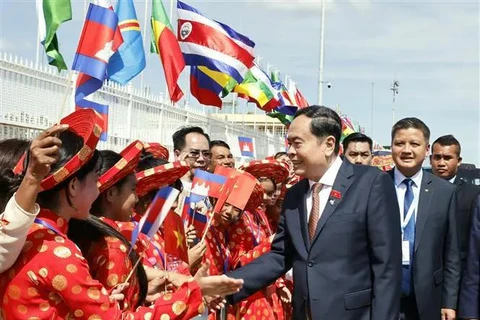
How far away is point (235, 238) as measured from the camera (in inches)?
237

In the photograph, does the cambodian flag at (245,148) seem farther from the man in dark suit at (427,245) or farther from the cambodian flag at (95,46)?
the man in dark suit at (427,245)

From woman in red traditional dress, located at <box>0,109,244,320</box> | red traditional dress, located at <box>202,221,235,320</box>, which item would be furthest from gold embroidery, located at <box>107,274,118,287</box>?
red traditional dress, located at <box>202,221,235,320</box>

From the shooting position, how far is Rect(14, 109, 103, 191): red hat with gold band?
257 cm

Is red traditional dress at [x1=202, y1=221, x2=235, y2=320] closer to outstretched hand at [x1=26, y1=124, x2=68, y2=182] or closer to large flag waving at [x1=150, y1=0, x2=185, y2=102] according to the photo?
large flag waving at [x1=150, y1=0, x2=185, y2=102]

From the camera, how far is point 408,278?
4.54 meters

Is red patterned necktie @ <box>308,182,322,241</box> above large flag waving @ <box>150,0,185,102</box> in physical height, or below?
below

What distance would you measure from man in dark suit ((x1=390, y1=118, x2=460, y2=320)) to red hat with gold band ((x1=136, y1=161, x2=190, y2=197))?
61.3 inches

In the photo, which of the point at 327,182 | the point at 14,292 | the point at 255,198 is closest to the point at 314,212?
the point at 327,182

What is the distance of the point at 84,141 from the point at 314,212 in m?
1.68

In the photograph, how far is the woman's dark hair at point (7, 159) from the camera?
268 centimetres

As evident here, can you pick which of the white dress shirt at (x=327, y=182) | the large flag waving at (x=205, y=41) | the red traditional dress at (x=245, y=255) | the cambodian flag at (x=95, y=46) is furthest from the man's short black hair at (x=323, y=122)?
the large flag waving at (x=205, y=41)

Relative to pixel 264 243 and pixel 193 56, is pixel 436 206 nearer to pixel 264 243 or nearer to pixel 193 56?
pixel 264 243

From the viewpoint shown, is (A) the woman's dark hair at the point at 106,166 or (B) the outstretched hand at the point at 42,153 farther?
(A) the woman's dark hair at the point at 106,166

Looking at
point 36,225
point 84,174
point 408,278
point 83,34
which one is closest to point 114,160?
point 84,174
